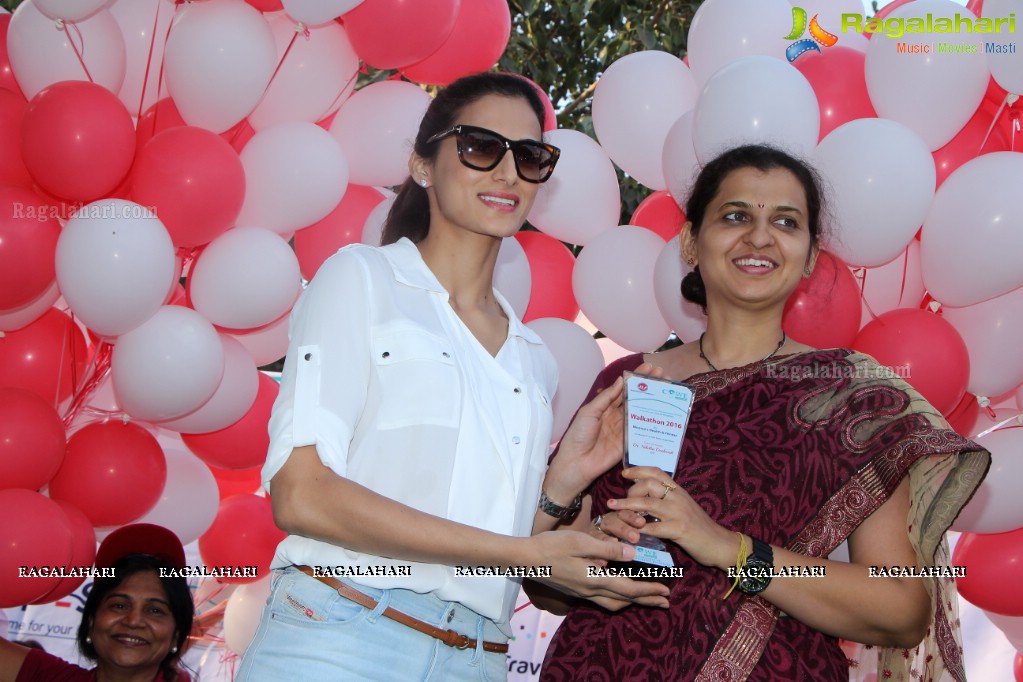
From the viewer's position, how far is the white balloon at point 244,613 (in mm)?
4254

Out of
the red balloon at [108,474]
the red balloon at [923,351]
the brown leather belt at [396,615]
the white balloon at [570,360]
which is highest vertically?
the red balloon at [923,351]

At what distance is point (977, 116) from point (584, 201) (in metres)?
1.35

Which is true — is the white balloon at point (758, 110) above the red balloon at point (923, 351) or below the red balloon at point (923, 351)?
above

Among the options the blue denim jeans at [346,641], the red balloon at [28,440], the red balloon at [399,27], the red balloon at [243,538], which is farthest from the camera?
the red balloon at [243,538]

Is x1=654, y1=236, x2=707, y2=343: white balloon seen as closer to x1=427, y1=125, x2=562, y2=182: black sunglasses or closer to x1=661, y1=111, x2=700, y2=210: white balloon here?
x1=661, y1=111, x2=700, y2=210: white balloon

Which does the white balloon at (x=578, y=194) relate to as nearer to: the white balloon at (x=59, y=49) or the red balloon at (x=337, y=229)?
the red balloon at (x=337, y=229)

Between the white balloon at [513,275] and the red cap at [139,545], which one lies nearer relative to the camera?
the red cap at [139,545]

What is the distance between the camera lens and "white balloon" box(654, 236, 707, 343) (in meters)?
3.05

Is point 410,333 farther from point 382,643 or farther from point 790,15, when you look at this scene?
point 790,15

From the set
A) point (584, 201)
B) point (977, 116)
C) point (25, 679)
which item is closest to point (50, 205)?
point (25, 679)

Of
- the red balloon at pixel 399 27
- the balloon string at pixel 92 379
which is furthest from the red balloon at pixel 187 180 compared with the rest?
the red balloon at pixel 399 27

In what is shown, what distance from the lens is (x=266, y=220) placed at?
3.53m

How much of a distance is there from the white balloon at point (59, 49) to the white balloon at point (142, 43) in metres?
0.07

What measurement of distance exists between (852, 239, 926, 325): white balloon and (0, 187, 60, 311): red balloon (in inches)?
103
